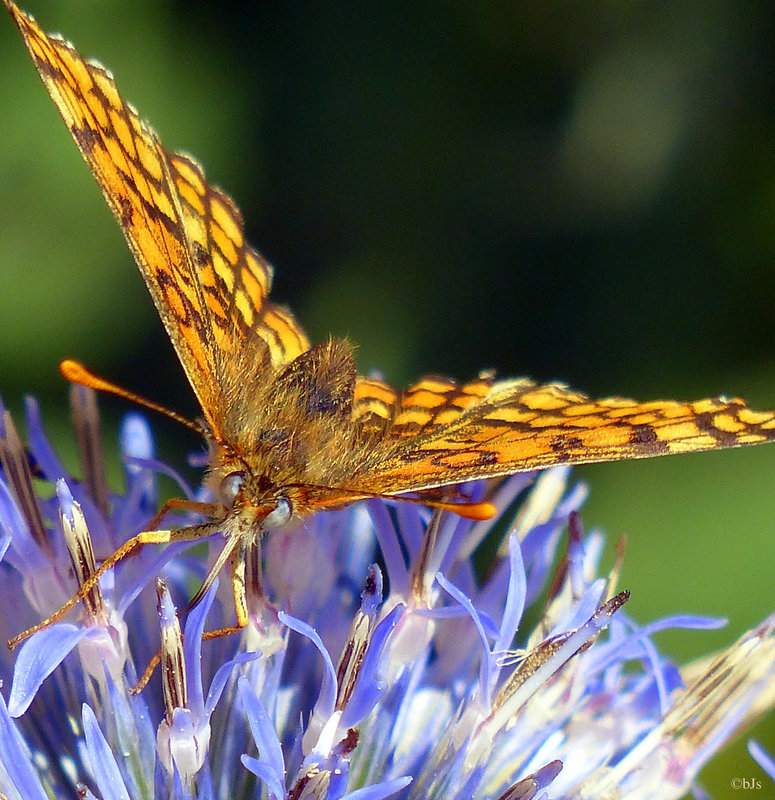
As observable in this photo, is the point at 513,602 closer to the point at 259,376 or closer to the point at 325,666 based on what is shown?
the point at 325,666

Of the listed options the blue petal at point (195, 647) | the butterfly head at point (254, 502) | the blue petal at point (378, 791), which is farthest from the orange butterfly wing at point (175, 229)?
the blue petal at point (378, 791)

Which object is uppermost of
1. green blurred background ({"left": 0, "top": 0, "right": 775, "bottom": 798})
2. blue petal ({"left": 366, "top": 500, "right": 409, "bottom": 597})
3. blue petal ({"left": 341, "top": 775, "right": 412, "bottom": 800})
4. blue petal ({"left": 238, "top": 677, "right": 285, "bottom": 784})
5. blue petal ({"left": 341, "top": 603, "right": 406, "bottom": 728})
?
green blurred background ({"left": 0, "top": 0, "right": 775, "bottom": 798})

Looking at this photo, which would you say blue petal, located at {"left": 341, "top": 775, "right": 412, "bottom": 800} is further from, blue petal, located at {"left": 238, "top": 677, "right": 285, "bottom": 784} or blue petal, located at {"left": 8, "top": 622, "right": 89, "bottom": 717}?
blue petal, located at {"left": 8, "top": 622, "right": 89, "bottom": 717}

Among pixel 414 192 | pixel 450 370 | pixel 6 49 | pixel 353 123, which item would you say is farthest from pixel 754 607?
pixel 6 49

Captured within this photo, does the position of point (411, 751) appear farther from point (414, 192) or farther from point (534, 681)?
point (414, 192)

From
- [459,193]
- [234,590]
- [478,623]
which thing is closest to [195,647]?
[234,590]

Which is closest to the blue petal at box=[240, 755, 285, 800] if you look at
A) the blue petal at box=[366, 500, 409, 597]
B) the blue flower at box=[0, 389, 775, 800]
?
the blue flower at box=[0, 389, 775, 800]
